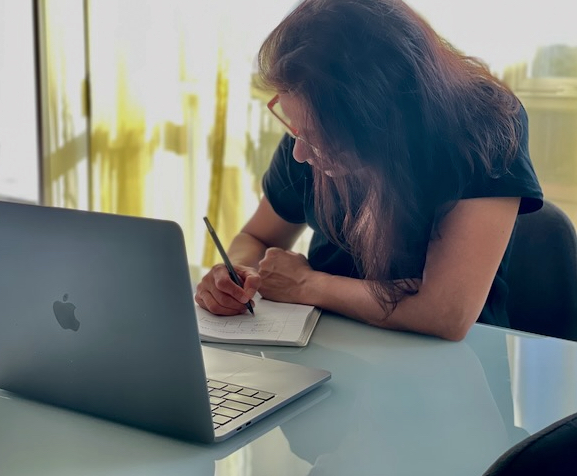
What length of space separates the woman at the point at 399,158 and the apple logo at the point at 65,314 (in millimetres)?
459

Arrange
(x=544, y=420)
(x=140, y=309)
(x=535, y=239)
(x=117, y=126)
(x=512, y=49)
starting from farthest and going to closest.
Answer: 1. (x=117, y=126)
2. (x=512, y=49)
3. (x=535, y=239)
4. (x=544, y=420)
5. (x=140, y=309)

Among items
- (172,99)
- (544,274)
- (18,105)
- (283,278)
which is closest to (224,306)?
(283,278)

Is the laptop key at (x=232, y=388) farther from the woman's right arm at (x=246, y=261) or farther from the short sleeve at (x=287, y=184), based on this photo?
the short sleeve at (x=287, y=184)

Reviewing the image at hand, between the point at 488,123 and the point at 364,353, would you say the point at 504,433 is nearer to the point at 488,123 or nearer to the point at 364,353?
the point at 364,353

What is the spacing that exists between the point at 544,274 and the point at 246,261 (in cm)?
58

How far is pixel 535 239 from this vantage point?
1.55m

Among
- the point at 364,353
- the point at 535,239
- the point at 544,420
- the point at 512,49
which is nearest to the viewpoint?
the point at 544,420

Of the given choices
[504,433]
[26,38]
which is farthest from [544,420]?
[26,38]

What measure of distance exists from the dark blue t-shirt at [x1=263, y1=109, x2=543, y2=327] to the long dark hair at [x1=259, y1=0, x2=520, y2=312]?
20mm

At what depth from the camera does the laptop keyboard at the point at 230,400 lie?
94 centimetres

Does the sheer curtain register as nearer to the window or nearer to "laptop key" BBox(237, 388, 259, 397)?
the window

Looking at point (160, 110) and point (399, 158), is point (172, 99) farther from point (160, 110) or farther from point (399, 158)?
point (399, 158)

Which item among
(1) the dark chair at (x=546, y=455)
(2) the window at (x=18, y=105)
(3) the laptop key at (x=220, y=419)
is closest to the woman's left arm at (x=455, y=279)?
(3) the laptop key at (x=220, y=419)

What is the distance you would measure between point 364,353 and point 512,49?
165 centimetres
